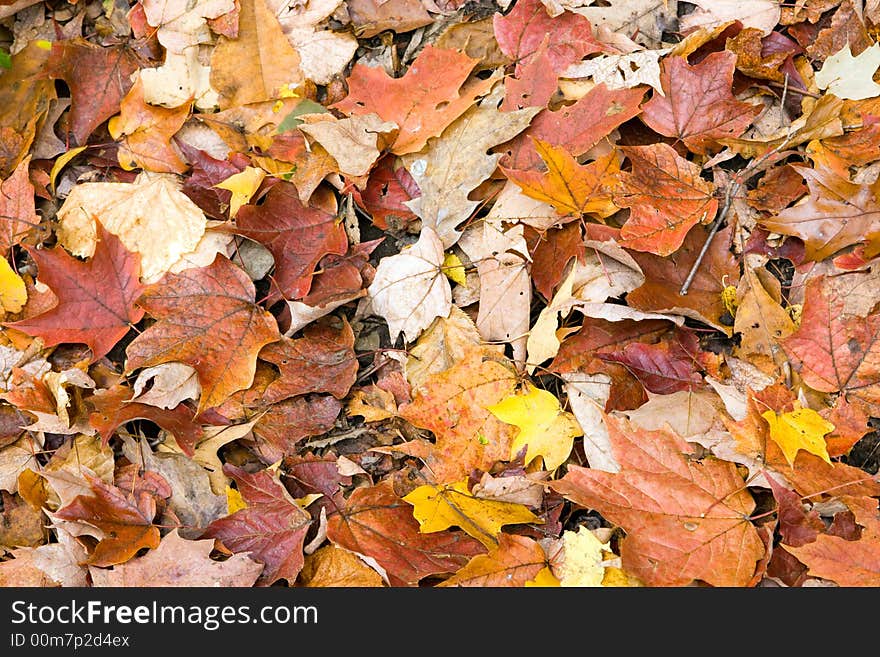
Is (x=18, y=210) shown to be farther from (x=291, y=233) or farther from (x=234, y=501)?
(x=234, y=501)

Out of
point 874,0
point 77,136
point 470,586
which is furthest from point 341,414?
point 874,0

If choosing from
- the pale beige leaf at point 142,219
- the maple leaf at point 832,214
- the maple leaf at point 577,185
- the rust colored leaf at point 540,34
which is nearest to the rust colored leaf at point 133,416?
the pale beige leaf at point 142,219

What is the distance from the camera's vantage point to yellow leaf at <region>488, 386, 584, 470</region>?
2.02 metres

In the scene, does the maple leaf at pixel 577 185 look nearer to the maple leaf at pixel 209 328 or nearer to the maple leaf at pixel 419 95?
the maple leaf at pixel 419 95

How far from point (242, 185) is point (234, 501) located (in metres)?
0.97

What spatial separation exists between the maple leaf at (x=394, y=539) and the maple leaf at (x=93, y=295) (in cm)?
89

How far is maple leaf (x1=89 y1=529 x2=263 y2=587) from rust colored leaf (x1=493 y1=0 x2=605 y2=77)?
5.52ft

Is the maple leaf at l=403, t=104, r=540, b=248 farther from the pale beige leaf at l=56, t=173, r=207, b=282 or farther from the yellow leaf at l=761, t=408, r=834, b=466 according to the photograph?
the yellow leaf at l=761, t=408, r=834, b=466

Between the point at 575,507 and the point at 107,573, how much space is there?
51.4 inches

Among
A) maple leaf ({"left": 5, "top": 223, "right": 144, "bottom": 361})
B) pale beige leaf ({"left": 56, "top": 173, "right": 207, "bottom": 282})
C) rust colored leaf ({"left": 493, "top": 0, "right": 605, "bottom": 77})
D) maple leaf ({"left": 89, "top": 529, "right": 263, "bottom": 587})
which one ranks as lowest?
maple leaf ({"left": 89, "top": 529, "right": 263, "bottom": 587})

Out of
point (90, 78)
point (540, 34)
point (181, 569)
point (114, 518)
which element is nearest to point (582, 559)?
point (181, 569)

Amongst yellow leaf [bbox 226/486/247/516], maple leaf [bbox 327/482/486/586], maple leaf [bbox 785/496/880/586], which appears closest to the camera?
maple leaf [bbox 785/496/880/586]

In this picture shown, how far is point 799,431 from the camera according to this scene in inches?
73.0

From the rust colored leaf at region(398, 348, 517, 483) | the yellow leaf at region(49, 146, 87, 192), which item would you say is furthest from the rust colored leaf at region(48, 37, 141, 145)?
the rust colored leaf at region(398, 348, 517, 483)
